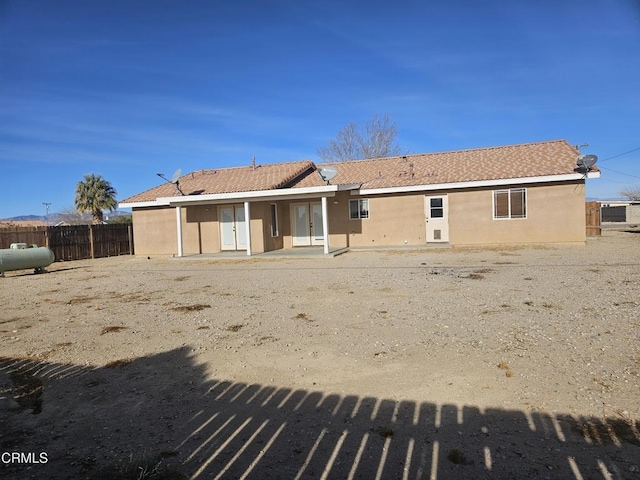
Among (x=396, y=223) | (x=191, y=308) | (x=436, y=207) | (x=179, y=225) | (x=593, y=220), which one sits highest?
(x=436, y=207)

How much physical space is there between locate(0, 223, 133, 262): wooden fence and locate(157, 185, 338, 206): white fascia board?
5785 millimetres

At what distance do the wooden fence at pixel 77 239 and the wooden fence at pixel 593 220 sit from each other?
25.9 metres

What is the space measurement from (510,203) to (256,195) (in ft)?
34.7

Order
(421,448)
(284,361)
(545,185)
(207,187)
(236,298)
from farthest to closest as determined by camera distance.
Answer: (207,187)
(545,185)
(236,298)
(284,361)
(421,448)

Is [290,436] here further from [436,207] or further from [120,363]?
[436,207]

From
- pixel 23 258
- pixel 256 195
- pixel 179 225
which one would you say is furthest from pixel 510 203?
pixel 23 258

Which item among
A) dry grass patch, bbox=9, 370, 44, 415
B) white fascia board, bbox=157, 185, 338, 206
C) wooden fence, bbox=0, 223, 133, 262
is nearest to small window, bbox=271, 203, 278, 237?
white fascia board, bbox=157, 185, 338, 206

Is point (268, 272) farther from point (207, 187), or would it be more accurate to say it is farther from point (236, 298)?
point (207, 187)

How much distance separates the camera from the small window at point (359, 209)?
2036 cm

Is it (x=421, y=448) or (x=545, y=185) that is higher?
(x=545, y=185)

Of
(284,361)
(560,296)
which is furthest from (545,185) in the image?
(284,361)

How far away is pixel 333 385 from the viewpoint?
14.2ft

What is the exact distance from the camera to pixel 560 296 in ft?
25.2

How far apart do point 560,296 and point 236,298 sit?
606 cm
